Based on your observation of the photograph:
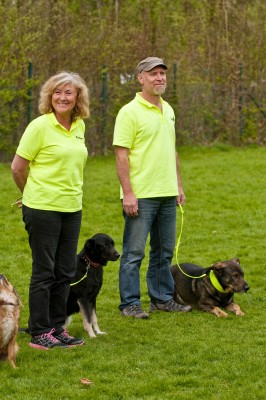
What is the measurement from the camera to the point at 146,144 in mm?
7441

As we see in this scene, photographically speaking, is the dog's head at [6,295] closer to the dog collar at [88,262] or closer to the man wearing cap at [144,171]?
the dog collar at [88,262]

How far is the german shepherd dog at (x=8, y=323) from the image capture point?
5.94m

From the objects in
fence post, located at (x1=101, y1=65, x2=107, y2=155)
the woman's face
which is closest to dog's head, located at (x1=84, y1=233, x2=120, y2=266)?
the woman's face

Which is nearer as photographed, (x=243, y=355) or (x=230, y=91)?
(x=243, y=355)

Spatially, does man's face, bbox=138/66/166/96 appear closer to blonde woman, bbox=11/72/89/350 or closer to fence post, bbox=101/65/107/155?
blonde woman, bbox=11/72/89/350

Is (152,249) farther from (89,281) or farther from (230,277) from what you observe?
(89,281)

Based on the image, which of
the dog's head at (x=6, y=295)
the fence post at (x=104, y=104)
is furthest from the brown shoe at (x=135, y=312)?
the fence post at (x=104, y=104)

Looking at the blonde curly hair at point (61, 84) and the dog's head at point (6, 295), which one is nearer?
the dog's head at point (6, 295)

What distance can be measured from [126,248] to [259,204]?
6.80m

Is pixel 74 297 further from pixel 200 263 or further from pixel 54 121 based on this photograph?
pixel 200 263

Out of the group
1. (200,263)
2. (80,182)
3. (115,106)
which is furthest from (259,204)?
(80,182)

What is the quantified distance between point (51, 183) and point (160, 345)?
155cm

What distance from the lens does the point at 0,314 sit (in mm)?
5961

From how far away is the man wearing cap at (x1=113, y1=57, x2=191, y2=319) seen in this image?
24.3ft
